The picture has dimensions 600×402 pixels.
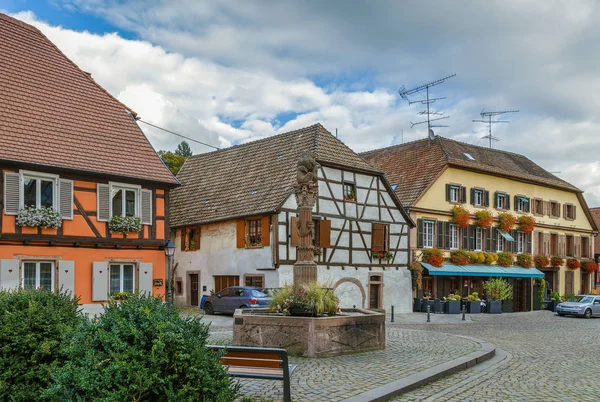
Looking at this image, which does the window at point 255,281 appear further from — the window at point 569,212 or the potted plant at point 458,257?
the window at point 569,212

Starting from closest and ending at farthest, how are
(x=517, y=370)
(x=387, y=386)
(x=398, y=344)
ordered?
(x=387, y=386) → (x=517, y=370) → (x=398, y=344)

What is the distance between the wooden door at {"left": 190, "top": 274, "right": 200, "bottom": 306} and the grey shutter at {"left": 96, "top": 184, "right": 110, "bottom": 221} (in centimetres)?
983

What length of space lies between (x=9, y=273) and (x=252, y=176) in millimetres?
13819

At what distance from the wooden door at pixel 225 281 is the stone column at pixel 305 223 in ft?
47.7

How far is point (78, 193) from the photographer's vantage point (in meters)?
22.1

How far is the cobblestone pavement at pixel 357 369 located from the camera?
932cm

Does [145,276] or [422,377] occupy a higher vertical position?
[145,276]

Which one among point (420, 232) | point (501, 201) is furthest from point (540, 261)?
point (420, 232)

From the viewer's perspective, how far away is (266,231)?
28062 mm

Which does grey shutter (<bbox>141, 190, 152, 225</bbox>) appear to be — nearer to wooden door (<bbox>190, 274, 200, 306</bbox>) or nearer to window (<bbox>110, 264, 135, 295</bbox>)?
window (<bbox>110, 264, 135, 295</bbox>)

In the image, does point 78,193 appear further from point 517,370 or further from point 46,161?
point 517,370

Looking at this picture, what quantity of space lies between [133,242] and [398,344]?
11.3 meters

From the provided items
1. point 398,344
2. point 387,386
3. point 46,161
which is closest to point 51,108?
point 46,161

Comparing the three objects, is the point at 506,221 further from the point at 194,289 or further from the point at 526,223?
the point at 194,289
